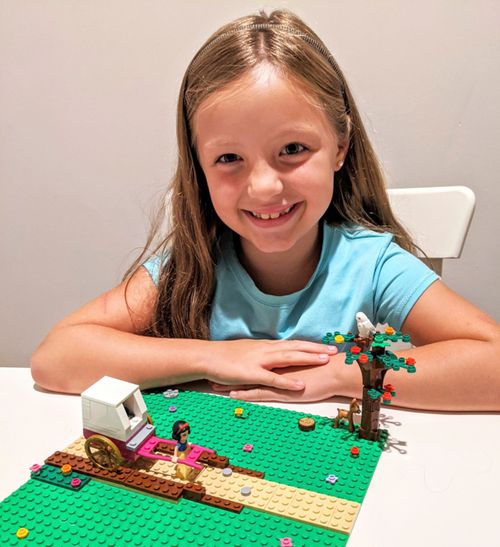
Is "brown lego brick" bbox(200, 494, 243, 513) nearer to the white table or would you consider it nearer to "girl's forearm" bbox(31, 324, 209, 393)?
the white table

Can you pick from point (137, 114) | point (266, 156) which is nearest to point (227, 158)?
point (266, 156)

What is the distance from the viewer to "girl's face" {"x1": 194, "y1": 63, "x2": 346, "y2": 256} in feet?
2.60

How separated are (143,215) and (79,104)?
357 millimetres

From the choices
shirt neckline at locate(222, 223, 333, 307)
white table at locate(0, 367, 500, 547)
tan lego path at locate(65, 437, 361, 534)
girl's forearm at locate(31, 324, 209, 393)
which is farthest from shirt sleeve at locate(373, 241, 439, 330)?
tan lego path at locate(65, 437, 361, 534)

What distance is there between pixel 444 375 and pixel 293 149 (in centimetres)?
39

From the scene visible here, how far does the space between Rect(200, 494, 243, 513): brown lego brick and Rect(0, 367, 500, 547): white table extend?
11 cm

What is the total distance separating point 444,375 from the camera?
2.44ft

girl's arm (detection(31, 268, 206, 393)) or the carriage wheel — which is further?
girl's arm (detection(31, 268, 206, 393))

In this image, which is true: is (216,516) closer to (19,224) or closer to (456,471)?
(456,471)

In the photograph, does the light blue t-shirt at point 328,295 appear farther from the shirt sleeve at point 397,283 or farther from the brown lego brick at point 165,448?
the brown lego brick at point 165,448

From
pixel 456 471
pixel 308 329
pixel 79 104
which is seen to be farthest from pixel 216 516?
pixel 79 104

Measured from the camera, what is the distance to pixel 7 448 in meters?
0.67

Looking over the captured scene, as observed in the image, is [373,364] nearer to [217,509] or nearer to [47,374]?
[217,509]

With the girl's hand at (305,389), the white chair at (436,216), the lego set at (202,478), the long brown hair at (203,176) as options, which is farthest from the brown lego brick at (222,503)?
the white chair at (436,216)
